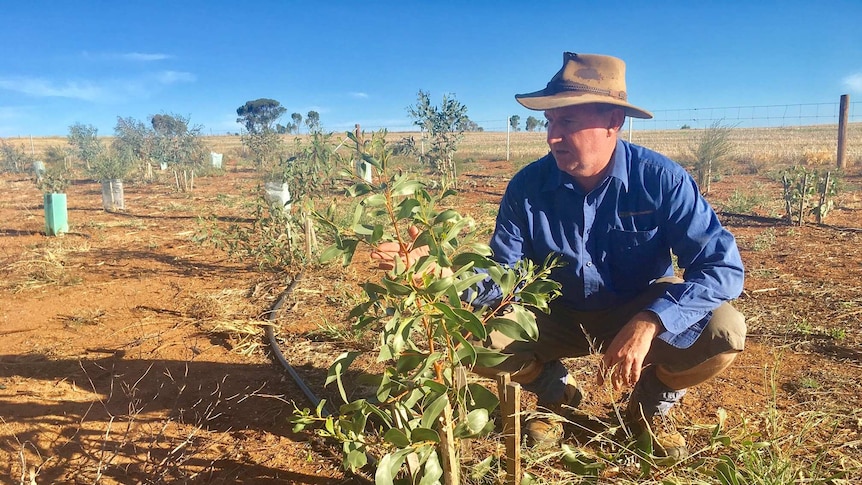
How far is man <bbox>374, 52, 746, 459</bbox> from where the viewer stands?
1.95 metres

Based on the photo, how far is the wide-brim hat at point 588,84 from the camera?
81.0 inches

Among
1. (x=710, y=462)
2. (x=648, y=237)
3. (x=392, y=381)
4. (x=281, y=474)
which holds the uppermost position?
(x=648, y=237)

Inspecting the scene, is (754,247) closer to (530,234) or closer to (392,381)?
(530,234)

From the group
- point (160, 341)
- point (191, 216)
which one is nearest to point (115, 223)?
point (191, 216)

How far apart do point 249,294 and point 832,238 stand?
589 cm

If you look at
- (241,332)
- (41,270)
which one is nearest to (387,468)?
(241,332)

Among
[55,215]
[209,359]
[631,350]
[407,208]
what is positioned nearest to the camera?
[407,208]

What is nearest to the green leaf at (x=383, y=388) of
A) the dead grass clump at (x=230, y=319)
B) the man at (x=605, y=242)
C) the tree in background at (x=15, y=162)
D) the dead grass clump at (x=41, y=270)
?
the man at (x=605, y=242)

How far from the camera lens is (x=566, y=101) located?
2.02m

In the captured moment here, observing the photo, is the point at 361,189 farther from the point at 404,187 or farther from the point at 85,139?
the point at 85,139

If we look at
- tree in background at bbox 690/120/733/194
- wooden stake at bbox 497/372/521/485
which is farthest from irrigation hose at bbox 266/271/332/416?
tree in background at bbox 690/120/733/194

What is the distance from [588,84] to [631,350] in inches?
40.5

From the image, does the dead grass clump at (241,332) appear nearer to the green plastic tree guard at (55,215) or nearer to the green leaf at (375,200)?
the green leaf at (375,200)

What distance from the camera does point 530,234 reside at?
2.22 metres
